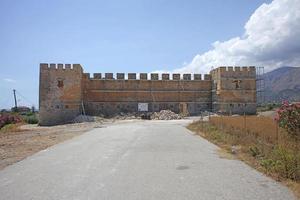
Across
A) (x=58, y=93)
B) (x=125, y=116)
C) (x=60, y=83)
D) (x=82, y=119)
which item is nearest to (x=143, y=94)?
(x=125, y=116)

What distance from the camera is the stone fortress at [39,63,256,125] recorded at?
43.2 meters

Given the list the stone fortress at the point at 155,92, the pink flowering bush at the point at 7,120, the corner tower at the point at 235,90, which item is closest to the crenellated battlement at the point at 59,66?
the stone fortress at the point at 155,92

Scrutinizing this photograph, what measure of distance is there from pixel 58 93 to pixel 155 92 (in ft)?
39.0

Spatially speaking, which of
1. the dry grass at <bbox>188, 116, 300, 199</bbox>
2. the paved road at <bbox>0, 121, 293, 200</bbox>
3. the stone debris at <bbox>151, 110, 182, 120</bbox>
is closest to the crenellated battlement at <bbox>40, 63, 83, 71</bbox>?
the stone debris at <bbox>151, 110, 182, 120</bbox>

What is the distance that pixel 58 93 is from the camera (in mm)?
42844

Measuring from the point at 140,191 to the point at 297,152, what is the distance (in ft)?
12.9

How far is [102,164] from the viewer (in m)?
10.4

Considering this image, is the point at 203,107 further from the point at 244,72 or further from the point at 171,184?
the point at 171,184

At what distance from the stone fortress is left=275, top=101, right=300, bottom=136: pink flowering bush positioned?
3431 centimetres

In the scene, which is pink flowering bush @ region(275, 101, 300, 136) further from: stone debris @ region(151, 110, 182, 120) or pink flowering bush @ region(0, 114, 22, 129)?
pink flowering bush @ region(0, 114, 22, 129)

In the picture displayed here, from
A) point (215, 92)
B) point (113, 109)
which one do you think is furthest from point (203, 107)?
point (113, 109)

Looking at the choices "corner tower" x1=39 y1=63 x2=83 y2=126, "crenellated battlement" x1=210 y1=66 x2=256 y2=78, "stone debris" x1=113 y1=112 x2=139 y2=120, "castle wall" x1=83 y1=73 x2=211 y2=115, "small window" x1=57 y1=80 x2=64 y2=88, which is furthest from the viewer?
"crenellated battlement" x1=210 y1=66 x2=256 y2=78

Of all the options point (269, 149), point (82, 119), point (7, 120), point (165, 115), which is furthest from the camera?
point (165, 115)

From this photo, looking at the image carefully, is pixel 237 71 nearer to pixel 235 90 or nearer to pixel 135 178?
pixel 235 90
